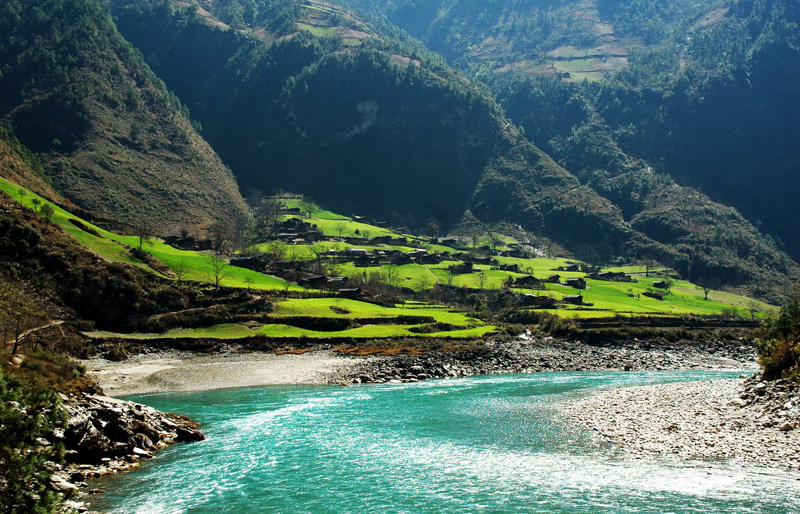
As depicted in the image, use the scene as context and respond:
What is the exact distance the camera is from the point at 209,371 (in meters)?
64.1

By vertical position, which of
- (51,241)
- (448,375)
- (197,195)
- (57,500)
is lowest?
(448,375)

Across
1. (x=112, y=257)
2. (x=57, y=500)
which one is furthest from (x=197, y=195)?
(x=57, y=500)

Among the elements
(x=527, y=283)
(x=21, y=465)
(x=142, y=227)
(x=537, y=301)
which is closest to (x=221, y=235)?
(x=142, y=227)

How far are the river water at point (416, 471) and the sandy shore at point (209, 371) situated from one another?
993 cm

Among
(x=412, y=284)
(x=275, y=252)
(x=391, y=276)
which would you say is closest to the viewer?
(x=412, y=284)

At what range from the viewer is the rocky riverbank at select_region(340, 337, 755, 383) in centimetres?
6556

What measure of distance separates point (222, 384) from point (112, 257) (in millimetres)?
47714

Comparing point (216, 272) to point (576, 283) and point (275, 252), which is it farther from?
point (576, 283)

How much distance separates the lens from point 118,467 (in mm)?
29828

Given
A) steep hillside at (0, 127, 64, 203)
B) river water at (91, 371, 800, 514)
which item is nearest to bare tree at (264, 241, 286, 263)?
steep hillside at (0, 127, 64, 203)

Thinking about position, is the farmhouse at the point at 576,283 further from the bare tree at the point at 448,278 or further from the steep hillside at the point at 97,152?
the steep hillside at the point at 97,152

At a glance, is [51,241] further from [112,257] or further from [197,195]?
[197,195]

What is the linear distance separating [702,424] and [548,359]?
42439 millimetres

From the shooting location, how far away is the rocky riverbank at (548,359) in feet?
215
